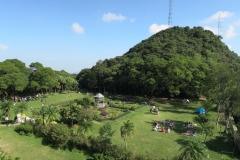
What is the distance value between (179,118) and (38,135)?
22.3 metres

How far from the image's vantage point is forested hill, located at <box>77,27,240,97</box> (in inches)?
1636

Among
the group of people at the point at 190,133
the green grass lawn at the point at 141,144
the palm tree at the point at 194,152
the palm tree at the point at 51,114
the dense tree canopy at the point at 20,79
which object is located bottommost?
the green grass lawn at the point at 141,144

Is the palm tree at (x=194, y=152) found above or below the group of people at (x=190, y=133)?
above

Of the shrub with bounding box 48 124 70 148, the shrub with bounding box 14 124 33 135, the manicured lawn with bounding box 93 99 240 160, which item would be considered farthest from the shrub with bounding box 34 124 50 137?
the manicured lawn with bounding box 93 99 240 160

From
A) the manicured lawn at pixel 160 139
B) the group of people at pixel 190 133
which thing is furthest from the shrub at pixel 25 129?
the group of people at pixel 190 133

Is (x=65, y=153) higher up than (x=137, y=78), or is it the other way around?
(x=137, y=78)

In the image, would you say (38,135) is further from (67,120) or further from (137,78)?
(137,78)

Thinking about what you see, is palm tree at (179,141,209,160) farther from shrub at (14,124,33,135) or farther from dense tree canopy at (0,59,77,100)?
dense tree canopy at (0,59,77,100)

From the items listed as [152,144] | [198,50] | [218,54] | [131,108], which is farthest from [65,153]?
[218,54]

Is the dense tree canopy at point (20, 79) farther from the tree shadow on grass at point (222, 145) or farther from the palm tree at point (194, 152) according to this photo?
the palm tree at point (194, 152)

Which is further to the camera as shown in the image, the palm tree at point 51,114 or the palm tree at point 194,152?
the palm tree at point 51,114

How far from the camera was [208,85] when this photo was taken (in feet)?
124

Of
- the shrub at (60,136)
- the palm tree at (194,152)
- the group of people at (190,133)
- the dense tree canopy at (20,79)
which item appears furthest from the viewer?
the dense tree canopy at (20,79)

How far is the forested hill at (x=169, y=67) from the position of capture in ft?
136
